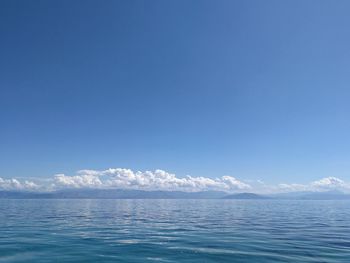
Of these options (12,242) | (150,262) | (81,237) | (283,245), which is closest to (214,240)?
(283,245)

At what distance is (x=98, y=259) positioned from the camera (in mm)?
21047

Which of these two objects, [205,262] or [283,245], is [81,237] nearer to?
[205,262]

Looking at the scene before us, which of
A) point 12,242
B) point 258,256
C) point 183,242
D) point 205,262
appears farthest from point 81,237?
point 258,256

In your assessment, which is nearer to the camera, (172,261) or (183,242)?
(172,261)

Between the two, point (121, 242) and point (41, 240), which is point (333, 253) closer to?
point (121, 242)

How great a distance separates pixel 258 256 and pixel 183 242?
315 inches

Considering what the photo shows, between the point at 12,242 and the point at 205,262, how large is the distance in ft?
59.1

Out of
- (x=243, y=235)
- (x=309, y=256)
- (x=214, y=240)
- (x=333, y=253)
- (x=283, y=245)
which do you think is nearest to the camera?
(x=309, y=256)

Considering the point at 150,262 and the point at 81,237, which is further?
the point at 81,237

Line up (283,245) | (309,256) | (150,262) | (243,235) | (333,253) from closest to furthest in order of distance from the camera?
(150,262) < (309,256) < (333,253) < (283,245) < (243,235)

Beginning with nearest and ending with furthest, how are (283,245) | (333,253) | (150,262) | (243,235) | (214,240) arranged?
(150,262) < (333,253) < (283,245) < (214,240) < (243,235)

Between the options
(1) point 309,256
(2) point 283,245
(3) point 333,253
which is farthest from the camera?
(2) point 283,245

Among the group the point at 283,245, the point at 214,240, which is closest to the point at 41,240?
the point at 214,240

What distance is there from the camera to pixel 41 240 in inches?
1120
